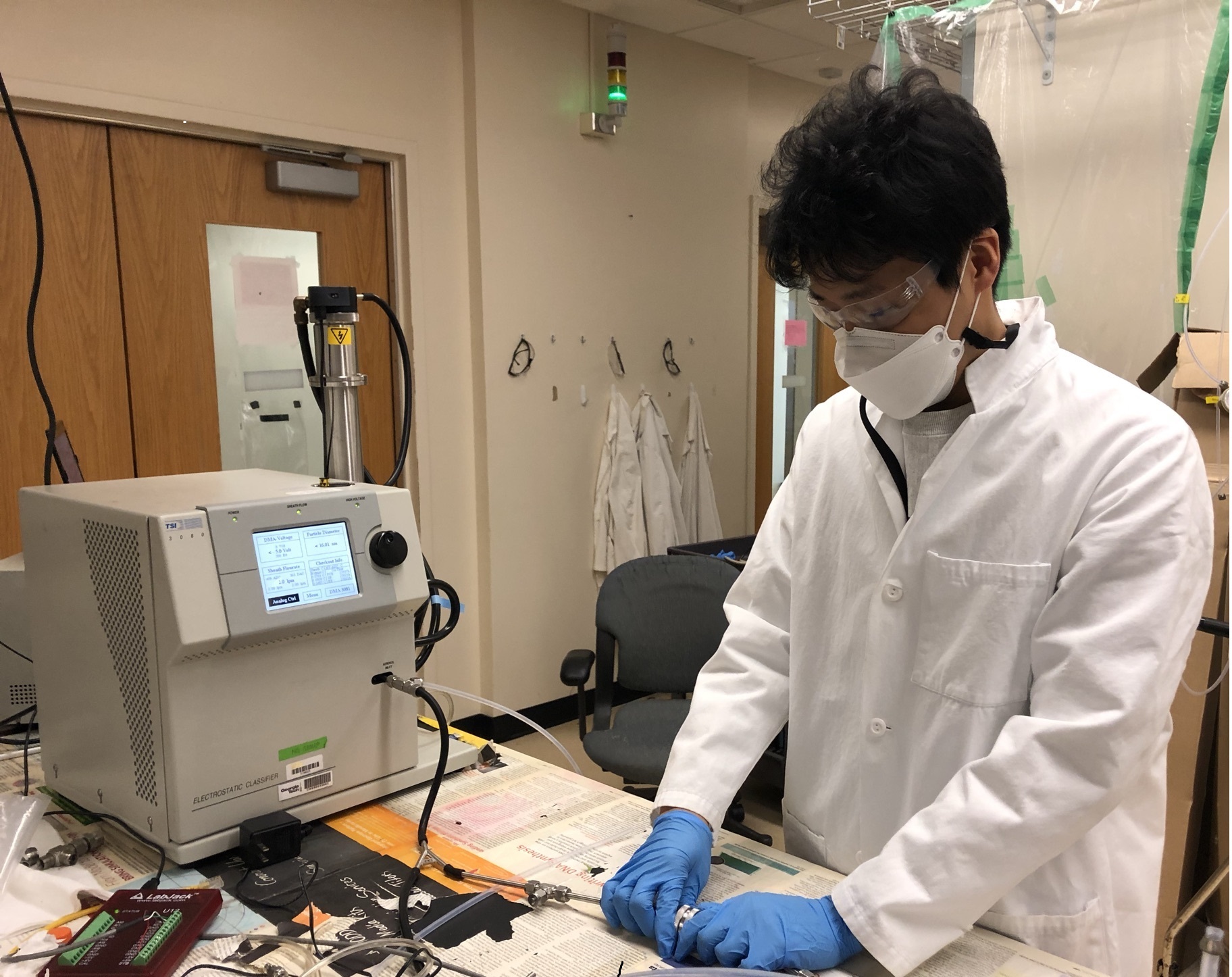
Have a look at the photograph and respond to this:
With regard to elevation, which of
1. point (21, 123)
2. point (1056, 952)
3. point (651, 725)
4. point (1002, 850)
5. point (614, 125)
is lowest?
point (651, 725)

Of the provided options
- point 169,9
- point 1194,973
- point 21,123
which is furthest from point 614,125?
point 1194,973

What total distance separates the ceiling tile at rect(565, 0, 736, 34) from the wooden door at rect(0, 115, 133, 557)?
1760 millimetres

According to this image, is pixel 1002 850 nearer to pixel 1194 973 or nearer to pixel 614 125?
pixel 1194 973

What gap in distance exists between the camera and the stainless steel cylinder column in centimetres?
136

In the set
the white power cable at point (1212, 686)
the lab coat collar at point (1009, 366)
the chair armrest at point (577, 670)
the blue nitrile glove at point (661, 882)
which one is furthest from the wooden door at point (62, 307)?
the white power cable at point (1212, 686)

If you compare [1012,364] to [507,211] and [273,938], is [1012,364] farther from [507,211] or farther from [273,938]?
[507,211]

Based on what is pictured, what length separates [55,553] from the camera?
1209mm

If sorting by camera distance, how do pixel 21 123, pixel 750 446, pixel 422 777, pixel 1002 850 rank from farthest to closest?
1. pixel 750 446
2. pixel 21 123
3. pixel 422 777
4. pixel 1002 850

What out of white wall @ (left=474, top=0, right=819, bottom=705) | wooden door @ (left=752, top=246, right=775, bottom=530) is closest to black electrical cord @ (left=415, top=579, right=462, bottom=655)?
white wall @ (left=474, top=0, right=819, bottom=705)

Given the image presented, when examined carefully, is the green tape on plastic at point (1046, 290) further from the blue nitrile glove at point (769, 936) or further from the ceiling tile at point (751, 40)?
the ceiling tile at point (751, 40)

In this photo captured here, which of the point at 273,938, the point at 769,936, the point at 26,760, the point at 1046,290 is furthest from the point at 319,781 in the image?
the point at 1046,290

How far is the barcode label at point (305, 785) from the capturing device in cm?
117

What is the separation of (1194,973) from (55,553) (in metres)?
2.36

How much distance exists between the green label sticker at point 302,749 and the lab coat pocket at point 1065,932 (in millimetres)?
786
